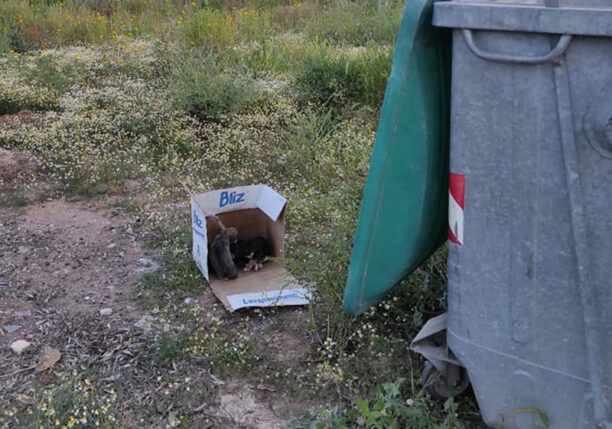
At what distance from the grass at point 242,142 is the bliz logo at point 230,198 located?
348mm

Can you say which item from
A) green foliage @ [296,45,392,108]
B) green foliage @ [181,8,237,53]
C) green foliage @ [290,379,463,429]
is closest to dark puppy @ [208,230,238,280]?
green foliage @ [290,379,463,429]

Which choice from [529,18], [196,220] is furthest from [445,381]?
[196,220]

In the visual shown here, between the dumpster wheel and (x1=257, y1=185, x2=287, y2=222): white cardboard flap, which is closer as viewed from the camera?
the dumpster wheel

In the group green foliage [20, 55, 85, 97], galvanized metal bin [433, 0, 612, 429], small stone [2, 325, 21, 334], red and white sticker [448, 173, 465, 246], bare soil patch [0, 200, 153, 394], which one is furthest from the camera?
green foliage [20, 55, 85, 97]

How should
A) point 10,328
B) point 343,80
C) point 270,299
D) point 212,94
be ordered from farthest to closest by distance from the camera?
point 343,80 < point 212,94 < point 270,299 < point 10,328

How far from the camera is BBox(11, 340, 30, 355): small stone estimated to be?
9.99 feet

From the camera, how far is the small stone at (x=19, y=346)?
3.05 metres

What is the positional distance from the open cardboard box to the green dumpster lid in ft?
5.02

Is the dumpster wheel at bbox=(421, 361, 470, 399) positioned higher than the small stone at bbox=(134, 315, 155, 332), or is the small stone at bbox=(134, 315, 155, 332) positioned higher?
the dumpster wheel at bbox=(421, 361, 470, 399)

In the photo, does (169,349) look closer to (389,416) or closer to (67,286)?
(67,286)

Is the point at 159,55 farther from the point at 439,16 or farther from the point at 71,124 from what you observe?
the point at 439,16

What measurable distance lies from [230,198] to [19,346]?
125 centimetres

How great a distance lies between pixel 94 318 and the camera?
3.29m

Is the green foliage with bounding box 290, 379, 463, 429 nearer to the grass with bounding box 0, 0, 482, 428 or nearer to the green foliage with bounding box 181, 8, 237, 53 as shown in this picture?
the grass with bounding box 0, 0, 482, 428
